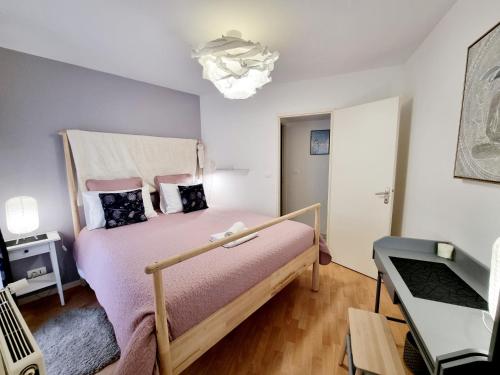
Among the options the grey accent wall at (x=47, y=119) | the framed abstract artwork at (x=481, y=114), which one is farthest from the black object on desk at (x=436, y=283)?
the grey accent wall at (x=47, y=119)

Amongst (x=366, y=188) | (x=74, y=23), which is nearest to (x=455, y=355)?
(x=366, y=188)

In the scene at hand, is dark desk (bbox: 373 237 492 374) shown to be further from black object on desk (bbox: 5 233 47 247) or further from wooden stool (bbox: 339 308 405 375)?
black object on desk (bbox: 5 233 47 247)

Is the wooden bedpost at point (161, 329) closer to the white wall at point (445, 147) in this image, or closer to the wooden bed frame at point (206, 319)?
the wooden bed frame at point (206, 319)

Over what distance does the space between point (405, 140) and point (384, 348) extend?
191cm

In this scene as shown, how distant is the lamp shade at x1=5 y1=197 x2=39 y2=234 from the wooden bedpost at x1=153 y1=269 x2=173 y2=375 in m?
1.75

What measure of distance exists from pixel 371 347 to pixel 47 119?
10.2 ft

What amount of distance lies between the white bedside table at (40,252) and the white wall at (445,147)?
3.03 metres

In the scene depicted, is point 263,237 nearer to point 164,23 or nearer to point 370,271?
point 370,271

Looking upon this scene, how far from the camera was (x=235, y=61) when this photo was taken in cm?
143

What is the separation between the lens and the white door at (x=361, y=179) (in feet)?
6.70

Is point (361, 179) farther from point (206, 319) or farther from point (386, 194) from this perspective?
point (206, 319)

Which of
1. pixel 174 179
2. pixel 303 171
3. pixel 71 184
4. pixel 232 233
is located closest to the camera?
pixel 232 233

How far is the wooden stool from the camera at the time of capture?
0.93 m

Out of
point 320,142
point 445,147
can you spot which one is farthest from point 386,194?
A: point 320,142
